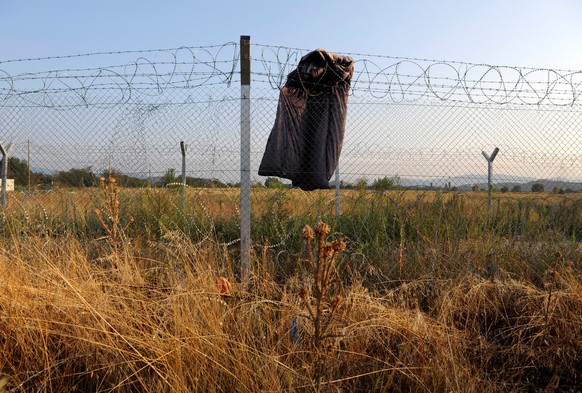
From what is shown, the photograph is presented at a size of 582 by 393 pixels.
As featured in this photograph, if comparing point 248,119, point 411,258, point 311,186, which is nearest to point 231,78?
point 248,119

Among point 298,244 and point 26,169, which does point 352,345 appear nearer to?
point 298,244

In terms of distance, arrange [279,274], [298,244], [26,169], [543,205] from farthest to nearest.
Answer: [26,169]
[543,205]
[298,244]
[279,274]

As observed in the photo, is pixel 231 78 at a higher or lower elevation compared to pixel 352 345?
higher

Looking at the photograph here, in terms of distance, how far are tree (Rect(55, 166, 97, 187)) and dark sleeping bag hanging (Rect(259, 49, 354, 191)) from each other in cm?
335

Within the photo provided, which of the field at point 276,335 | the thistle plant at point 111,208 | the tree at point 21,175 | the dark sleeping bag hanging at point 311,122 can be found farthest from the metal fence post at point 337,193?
the tree at point 21,175

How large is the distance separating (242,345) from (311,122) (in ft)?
9.00

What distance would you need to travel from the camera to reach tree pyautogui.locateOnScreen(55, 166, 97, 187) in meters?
6.80

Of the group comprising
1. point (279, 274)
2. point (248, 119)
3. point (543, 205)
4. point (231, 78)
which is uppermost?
point (231, 78)

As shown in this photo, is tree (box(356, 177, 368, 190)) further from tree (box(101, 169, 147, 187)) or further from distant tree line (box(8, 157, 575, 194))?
tree (box(101, 169, 147, 187))

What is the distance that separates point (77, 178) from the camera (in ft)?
22.9

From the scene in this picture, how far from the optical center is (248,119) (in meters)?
4.27

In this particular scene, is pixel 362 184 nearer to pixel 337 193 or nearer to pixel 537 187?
pixel 337 193

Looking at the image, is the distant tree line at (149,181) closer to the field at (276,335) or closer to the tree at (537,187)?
the tree at (537,187)

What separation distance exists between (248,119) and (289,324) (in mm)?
1953
